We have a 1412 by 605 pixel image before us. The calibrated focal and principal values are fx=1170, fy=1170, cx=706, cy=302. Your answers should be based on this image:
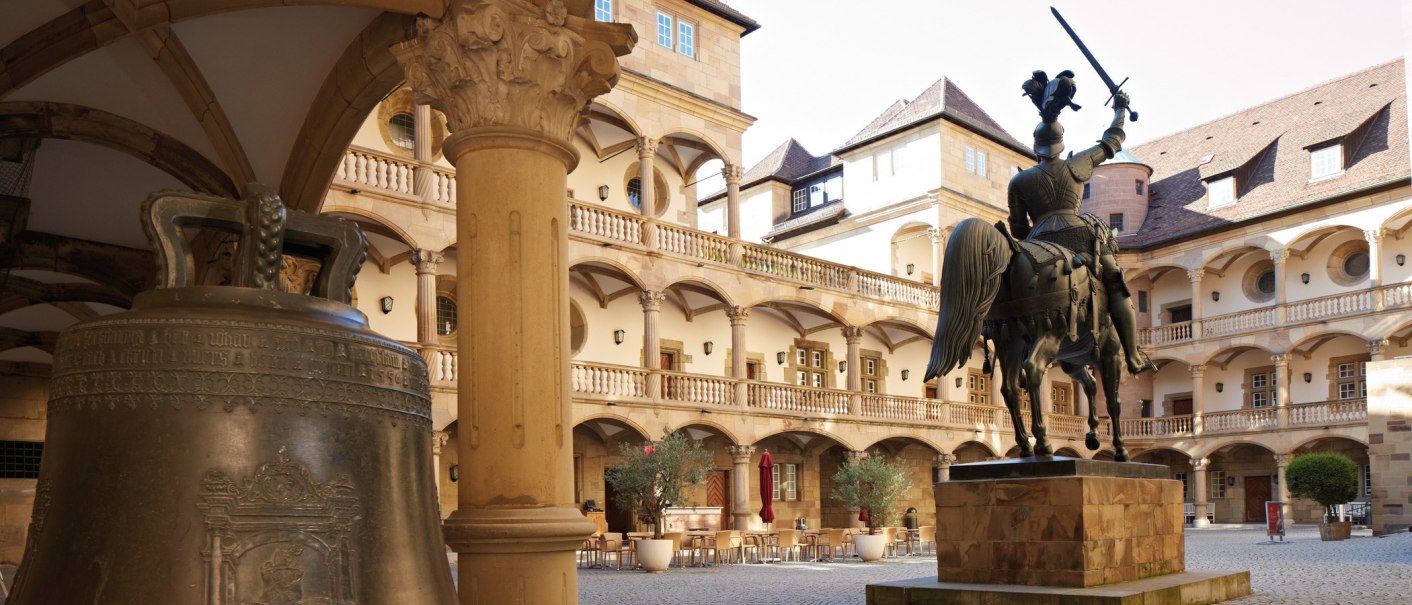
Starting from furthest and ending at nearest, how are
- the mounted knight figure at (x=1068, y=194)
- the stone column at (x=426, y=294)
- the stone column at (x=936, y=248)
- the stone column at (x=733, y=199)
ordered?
1. the stone column at (x=936, y=248)
2. the stone column at (x=733, y=199)
3. the stone column at (x=426, y=294)
4. the mounted knight figure at (x=1068, y=194)

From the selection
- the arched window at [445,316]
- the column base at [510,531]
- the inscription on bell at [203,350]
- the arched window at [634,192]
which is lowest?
the column base at [510,531]

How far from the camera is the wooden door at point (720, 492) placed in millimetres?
26422

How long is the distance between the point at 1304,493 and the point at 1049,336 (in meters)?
20.1

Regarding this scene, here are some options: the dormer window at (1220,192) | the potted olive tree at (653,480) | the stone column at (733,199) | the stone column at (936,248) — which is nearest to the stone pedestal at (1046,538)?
the potted olive tree at (653,480)

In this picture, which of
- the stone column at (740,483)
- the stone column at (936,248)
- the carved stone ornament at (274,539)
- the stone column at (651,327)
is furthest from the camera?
the stone column at (936,248)

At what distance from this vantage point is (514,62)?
388 cm

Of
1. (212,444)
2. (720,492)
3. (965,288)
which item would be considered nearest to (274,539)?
(212,444)

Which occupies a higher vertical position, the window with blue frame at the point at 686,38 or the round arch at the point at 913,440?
the window with blue frame at the point at 686,38

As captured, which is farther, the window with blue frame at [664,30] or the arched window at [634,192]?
the arched window at [634,192]

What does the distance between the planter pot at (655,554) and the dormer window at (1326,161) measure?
2664 centimetres

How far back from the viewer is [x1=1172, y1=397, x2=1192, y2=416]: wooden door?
37500 millimetres

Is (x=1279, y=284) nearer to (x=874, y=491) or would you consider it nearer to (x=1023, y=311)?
(x=874, y=491)

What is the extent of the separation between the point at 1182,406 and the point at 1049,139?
3203 centimetres

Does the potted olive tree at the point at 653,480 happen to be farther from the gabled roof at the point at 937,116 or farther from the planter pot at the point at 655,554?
the gabled roof at the point at 937,116
